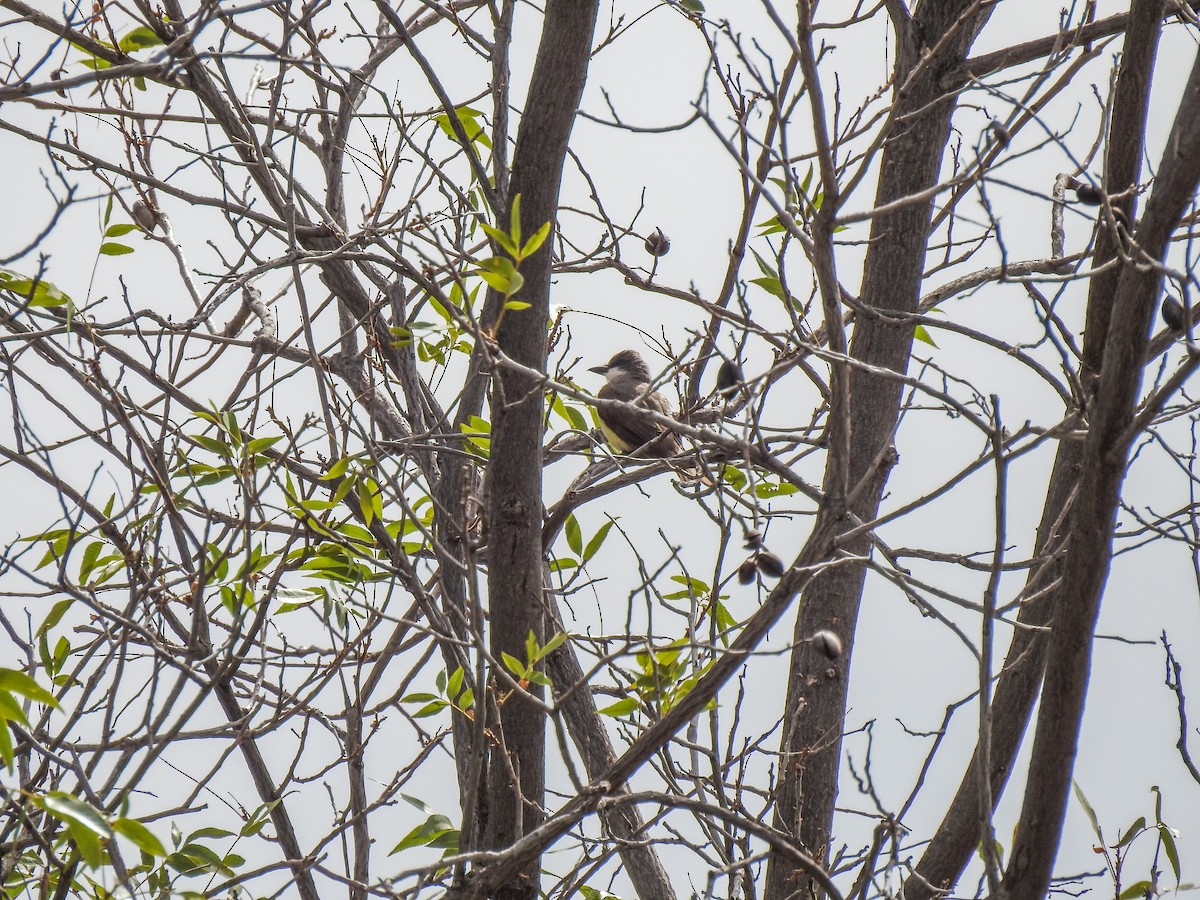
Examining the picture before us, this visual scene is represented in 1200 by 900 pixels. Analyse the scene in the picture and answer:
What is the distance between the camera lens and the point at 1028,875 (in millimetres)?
2658

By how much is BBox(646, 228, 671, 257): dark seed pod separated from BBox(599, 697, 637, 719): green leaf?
1.69 metres

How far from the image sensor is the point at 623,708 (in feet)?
10.6

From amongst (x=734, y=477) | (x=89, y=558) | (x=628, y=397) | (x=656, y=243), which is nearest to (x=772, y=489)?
(x=734, y=477)

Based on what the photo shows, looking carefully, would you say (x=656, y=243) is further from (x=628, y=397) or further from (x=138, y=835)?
(x=628, y=397)

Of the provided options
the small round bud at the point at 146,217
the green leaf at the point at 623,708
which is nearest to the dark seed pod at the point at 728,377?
the green leaf at the point at 623,708

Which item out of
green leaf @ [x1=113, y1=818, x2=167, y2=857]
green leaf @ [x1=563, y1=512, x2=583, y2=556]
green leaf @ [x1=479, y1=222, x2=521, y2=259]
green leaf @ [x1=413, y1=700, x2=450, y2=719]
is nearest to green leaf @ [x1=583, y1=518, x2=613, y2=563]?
green leaf @ [x1=563, y1=512, x2=583, y2=556]

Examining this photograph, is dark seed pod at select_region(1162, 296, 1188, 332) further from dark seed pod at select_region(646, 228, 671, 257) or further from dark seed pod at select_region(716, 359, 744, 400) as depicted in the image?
dark seed pod at select_region(646, 228, 671, 257)

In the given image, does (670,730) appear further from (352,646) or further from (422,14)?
(422,14)

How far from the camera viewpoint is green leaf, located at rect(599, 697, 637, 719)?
10.5 feet

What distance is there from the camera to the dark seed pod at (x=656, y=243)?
13.7 feet

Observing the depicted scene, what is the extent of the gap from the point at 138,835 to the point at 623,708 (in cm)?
148

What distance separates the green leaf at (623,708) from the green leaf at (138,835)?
4.67 ft

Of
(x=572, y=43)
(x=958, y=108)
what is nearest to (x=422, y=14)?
(x=572, y=43)

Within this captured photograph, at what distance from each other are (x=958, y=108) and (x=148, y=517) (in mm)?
3253
